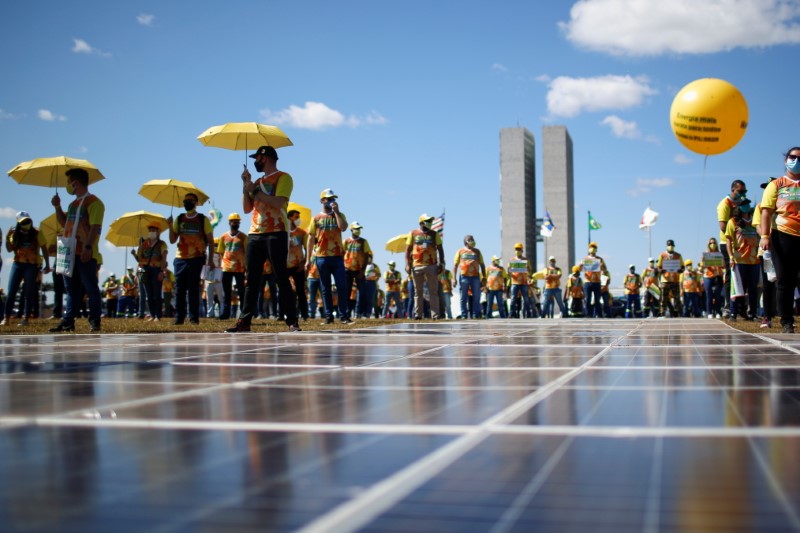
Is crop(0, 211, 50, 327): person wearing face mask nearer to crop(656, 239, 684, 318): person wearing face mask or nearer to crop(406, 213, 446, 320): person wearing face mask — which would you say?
crop(406, 213, 446, 320): person wearing face mask

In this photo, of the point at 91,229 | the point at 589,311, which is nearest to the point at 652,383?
the point at 91,229

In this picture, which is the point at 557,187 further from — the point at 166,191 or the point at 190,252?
the point at 190,252

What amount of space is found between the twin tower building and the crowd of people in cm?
7444

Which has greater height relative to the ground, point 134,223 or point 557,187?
point 557,187

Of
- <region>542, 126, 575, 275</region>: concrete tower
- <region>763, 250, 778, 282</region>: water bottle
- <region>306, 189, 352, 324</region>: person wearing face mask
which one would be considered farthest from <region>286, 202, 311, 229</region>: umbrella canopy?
<region>542, 126, 575, 275</region>: concrete tower

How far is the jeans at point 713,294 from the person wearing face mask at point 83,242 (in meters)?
14.7

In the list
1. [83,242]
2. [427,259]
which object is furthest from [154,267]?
[83,242]

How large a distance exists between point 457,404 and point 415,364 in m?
2.02

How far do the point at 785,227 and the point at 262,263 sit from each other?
609 centimetres

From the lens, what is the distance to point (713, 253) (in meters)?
21.5

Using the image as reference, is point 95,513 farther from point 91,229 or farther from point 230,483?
point 91,229

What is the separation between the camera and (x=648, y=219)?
38906 mm

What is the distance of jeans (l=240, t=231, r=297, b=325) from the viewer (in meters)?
10.5

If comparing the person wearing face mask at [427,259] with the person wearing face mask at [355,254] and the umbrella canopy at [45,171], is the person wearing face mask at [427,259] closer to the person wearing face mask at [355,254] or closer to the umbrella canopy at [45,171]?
the person wearing face mask at [355,254]
